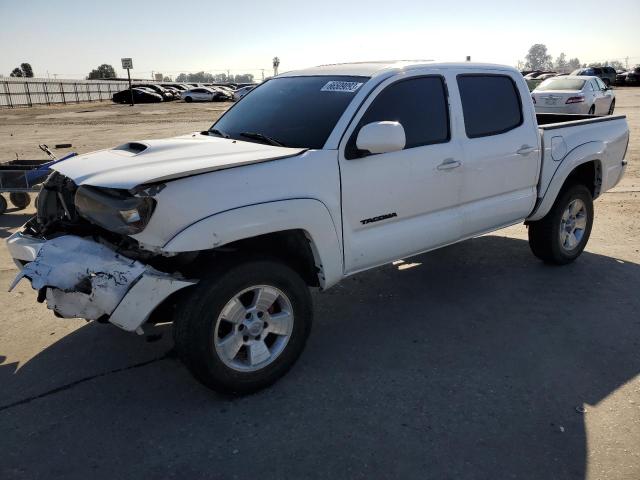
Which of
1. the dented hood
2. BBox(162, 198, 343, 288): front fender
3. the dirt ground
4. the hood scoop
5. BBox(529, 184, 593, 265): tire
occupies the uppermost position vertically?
the hood scoop

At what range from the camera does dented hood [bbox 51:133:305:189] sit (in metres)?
2.92

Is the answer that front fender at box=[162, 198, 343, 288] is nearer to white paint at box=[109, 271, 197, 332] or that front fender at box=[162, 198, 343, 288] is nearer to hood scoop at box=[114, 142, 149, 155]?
white paint at box=[109, 271, 197, 332]

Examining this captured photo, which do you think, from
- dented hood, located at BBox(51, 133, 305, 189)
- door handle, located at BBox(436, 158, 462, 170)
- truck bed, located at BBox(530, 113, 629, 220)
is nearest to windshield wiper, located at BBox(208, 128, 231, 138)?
dented hood, located at BBox(51, 133, 305, 189)

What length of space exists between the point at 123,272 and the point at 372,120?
6.21 ft

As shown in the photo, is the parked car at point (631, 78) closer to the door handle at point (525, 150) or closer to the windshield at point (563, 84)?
the windshield at point (563, 84)

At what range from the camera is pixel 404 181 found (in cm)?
375

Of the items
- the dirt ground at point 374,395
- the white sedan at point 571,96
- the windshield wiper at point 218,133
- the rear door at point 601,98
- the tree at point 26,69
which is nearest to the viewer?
the dirt ground at point 374,395

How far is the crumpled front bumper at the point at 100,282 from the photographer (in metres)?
2.85

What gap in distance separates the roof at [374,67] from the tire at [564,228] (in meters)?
1.51

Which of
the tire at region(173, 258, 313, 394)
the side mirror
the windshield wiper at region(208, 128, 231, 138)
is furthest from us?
the windshield wiper at region(208, 128, 231, 138)

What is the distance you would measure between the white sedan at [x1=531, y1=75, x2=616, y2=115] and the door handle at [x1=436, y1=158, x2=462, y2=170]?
12.7 meters

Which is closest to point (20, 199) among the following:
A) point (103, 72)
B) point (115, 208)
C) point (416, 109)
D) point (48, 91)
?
point (115, 208)

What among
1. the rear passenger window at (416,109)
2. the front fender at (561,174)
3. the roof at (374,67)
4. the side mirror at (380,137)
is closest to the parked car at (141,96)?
the roof at (374,67)

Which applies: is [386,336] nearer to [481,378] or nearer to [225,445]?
[481,378]
